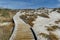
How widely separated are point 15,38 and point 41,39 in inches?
138

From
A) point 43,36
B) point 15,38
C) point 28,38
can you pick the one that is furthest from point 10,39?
point 43,36

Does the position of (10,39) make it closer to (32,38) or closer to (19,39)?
(19,39)

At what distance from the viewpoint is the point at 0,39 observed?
28.6 m

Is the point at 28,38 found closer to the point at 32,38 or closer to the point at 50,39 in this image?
the point at 32,38

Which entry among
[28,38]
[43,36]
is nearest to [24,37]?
[28,38]

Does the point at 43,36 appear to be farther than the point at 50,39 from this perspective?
Yes

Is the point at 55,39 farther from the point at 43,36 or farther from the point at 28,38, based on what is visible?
the point at 28,38

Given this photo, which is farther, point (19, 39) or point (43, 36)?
point (43, 36)

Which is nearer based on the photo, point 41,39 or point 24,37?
point 41,39

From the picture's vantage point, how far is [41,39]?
27922mm

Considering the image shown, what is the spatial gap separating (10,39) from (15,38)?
1094mm

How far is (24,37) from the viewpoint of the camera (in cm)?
2991

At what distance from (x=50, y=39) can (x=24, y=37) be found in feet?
13.3

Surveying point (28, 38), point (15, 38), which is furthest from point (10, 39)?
point (28, 38)
